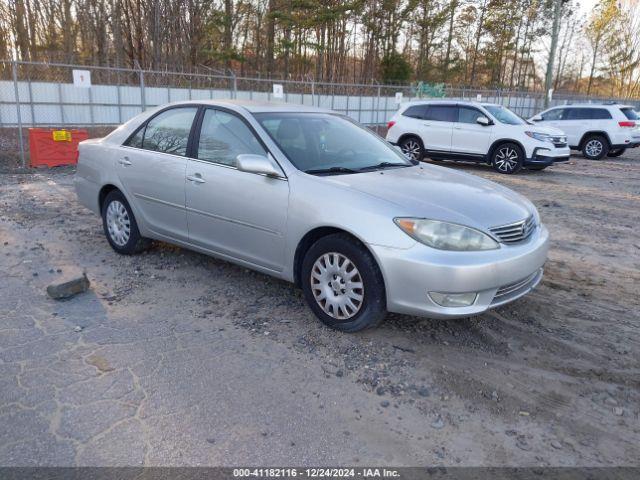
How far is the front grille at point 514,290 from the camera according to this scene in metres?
3.67

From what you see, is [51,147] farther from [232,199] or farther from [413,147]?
[232,199]

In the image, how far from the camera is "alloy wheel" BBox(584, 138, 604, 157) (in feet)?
54.7

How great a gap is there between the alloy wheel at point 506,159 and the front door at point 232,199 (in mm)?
9915

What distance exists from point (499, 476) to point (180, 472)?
1.51 meters

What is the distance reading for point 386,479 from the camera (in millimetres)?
2492

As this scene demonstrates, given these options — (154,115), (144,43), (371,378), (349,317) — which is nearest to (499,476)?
(371,378)

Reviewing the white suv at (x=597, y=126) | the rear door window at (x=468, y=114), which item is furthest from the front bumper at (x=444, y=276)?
the white suv at (x=597, y=126)

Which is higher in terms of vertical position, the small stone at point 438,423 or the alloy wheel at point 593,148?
the alloy wheel at point 593,148

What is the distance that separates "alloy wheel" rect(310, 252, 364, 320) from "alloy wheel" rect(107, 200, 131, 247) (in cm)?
247

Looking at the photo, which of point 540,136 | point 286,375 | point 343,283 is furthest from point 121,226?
point 540,136

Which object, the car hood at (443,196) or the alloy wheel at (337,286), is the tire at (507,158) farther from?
the alloy wheel at (337,286)

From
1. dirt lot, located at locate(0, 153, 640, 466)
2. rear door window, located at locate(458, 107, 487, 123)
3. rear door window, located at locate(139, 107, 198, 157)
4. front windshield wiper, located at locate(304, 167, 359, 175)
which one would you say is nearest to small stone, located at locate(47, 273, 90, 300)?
dirt lot, located at locate(0, 153, 640, 466)

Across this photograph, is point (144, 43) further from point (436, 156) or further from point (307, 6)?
point (436, 156)

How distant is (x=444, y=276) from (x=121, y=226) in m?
3.55
